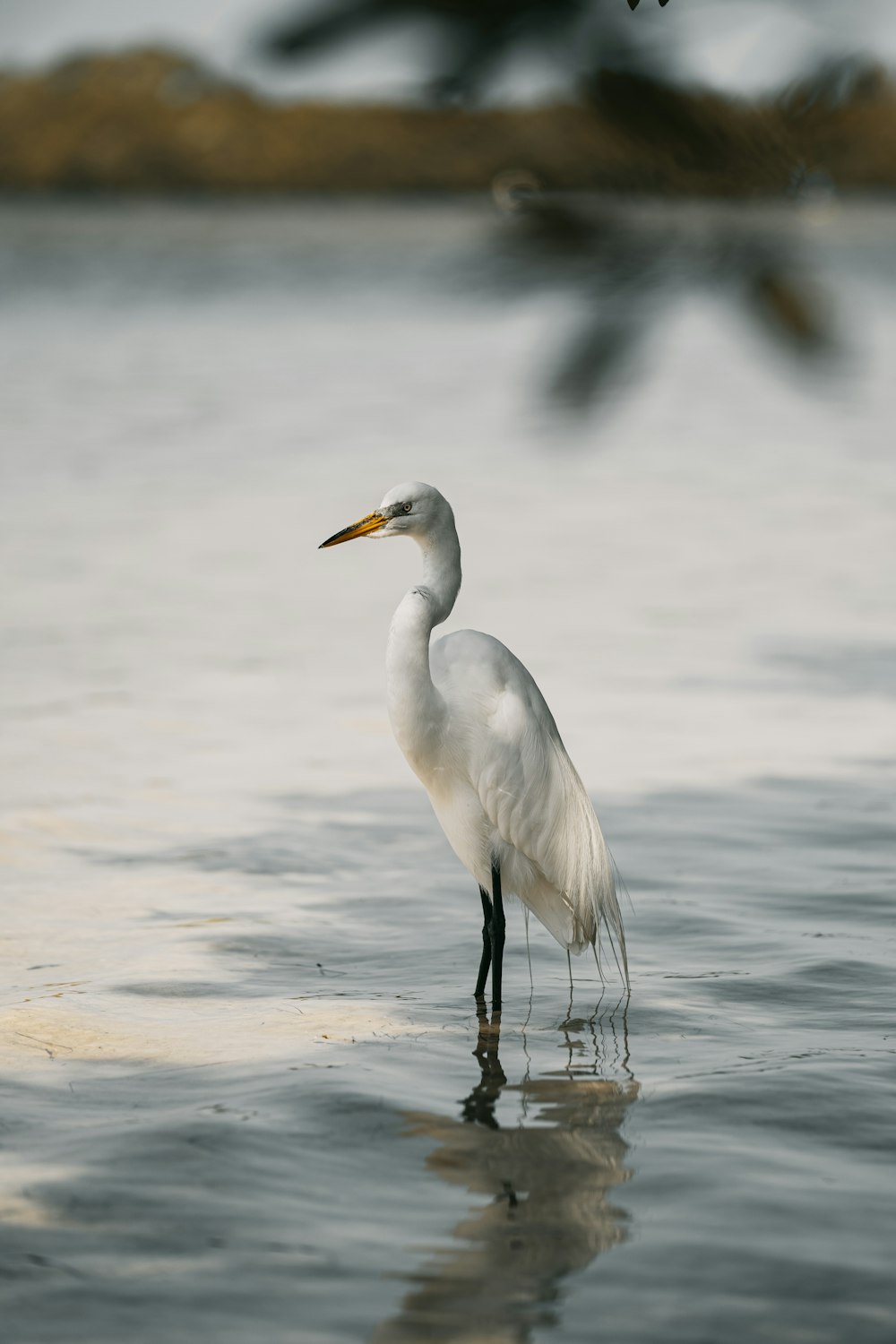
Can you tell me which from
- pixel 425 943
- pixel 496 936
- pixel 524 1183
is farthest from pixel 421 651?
pixel 524 1183

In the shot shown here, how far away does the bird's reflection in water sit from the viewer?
128 inches

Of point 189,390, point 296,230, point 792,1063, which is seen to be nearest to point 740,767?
point 792,1063

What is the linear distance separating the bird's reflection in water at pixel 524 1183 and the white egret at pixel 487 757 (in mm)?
345

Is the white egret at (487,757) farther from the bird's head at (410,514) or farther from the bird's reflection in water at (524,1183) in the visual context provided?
the bird's reflection in water at (524,1183)

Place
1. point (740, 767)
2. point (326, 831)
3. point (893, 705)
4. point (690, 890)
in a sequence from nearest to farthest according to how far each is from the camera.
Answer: point (690, 890) → point (326, 831) → point (740, 767) → point (893, 705)

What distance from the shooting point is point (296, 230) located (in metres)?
2.38

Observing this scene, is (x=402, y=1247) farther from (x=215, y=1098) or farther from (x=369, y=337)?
(x=369, y=337)

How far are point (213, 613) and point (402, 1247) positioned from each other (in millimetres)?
8087

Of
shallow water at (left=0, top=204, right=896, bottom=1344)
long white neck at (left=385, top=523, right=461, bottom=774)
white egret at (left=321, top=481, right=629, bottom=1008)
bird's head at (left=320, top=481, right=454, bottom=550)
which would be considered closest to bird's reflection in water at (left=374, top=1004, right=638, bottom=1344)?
shallow water at (left=0, top=204, right=896, bottom=1344)

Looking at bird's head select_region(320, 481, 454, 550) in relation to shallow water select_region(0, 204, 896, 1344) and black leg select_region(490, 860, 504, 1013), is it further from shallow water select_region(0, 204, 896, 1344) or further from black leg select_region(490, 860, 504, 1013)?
black leg select_region(490, 860, 504, 1013)

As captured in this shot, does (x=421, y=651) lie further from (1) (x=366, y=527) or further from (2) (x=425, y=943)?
(2) (x=425, y=943)

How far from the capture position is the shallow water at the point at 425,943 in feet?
10.4

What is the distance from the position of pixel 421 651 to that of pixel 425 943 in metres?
1.15

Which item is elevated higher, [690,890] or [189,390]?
[189,390]
